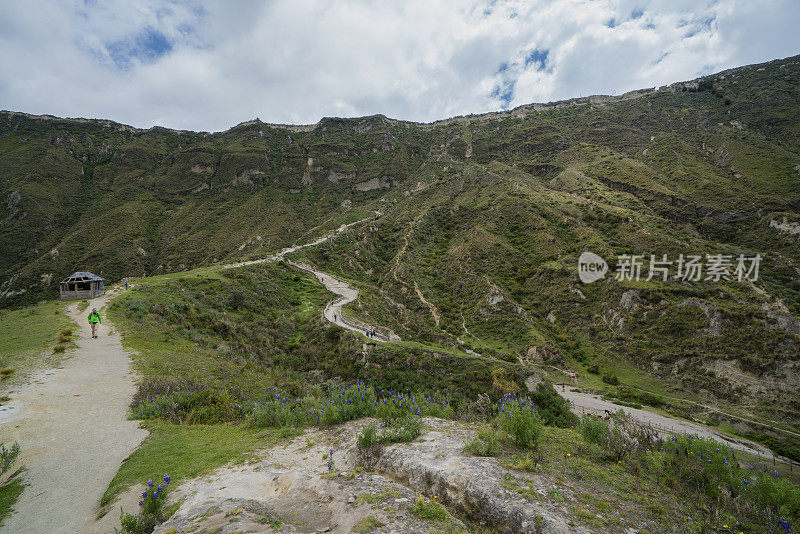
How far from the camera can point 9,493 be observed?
5.27 metres

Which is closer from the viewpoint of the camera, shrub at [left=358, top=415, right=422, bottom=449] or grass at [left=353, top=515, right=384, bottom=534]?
grass at [left=353, top=515, right=384, bottom=534]

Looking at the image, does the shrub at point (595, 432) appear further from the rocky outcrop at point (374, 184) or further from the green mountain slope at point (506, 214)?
the rocky outcrop at point (374, 184)

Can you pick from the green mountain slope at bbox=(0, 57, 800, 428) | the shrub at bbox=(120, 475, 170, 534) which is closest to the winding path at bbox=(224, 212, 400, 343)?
the green mountain slope at bbox=(0, 57, 800, 428)

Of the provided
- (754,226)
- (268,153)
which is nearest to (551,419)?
(754,226)

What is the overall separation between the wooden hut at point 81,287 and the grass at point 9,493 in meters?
30.0

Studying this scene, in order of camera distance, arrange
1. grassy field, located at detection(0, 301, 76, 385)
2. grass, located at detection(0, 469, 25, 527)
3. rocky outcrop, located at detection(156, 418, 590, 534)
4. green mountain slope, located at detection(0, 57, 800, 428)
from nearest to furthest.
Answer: rocky outcrop, located at detection(156, 418, 590, 534) → grass, located at detection(0, 469, 25, 527) → grassy field, located at detection(0, 301, 76, 385) → green mountain slope, located at detection(0, 57, 800, 428)

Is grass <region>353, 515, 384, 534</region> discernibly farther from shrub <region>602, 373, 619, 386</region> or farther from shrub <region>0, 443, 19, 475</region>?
shrub <region>602, 373, 619, 386</region>

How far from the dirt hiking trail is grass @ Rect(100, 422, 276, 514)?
297mm

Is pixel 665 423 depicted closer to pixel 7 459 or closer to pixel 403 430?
pixel 403 430

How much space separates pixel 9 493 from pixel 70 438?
2.75 m

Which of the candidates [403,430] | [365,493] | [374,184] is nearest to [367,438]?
[403,430]

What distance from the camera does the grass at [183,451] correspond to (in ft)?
19.0

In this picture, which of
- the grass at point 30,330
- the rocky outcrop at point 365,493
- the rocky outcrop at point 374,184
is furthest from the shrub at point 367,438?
the rocky outcrop at point 374,184

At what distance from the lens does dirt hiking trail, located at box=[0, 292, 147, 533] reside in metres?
4.90
